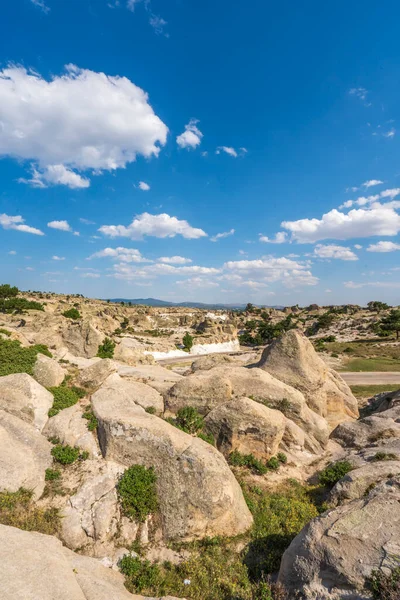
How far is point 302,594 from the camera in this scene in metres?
9.11

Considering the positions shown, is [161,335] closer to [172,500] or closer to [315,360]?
[315,360]

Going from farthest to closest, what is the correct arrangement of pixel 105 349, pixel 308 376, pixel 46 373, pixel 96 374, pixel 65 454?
pixel 105 349 < pixel 308 376 < pixel 96 374 < pixel 46 373 < pixel 65 454

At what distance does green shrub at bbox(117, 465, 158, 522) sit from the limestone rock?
950cm

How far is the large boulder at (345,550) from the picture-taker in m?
8.39

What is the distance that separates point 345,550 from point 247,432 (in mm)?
10804

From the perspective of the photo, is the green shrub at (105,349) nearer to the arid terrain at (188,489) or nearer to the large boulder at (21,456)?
the arid terrain at (188,489)

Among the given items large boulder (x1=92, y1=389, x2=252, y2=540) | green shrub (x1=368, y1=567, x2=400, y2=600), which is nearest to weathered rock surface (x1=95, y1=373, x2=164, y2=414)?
large boulder (x1=92, y1=389, x2=252, y2=540)

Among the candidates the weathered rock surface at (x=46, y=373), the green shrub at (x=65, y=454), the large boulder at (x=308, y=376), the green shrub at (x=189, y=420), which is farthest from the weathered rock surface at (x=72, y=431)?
the large boulder at (x=308, y=376)

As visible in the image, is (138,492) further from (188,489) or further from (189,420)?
(189,420)

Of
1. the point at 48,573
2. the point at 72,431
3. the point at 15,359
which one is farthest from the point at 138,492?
the point at 15,359

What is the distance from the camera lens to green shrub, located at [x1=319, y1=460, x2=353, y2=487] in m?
17.3

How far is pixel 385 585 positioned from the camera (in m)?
7.47

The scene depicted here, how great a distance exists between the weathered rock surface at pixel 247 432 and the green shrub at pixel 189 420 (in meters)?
1.29

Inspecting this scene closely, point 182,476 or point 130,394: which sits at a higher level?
point 130,394
